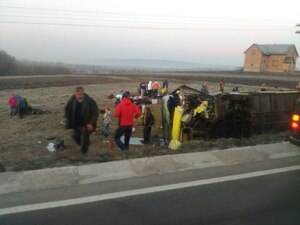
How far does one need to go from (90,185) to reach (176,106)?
8853 millimetres

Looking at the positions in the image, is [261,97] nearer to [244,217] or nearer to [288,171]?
[288,171]

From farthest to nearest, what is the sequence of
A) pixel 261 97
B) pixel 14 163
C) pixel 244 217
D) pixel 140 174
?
pixel 261 97
pixel 14 163
pixel 140 174
pixel 244 217

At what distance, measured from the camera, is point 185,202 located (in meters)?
5.10

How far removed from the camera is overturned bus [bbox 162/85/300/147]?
12.9 m

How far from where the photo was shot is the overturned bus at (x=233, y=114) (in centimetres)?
1286

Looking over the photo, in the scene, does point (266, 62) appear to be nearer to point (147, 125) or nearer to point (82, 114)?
point (147, 125)

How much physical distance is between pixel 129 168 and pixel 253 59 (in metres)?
93.5

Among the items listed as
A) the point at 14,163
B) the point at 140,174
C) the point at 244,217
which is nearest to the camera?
the point at 244,217

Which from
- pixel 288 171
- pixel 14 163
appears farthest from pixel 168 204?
pixel 14 163

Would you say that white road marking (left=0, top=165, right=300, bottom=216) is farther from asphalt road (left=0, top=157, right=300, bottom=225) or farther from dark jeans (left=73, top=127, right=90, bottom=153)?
dark jeans (left=73, top=127, right=90, bottom=153)

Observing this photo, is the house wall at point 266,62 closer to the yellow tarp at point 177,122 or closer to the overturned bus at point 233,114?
the overturned bus at point 233,114

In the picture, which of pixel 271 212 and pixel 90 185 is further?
pixel 90 185

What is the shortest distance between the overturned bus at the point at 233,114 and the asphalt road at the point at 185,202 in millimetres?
6614

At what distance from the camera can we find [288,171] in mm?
6465
